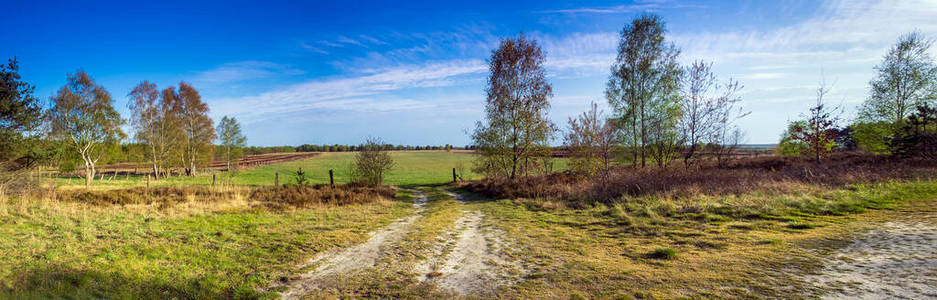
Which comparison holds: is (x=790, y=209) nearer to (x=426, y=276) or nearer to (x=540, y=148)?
(x=426, y=276)

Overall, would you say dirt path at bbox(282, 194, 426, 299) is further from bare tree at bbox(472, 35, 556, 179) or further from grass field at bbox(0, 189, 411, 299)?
bare tree at bbox(472, 35, 556, 179)

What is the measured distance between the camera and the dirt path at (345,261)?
508 centimetres

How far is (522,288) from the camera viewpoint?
4602 millimetres

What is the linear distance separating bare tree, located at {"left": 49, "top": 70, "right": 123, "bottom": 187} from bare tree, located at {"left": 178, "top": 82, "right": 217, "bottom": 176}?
8367mm

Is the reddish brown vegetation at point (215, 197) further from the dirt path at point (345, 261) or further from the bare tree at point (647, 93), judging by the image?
the bare tree at point (647, 93)

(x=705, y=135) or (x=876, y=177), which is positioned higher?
(x=705, y=135)

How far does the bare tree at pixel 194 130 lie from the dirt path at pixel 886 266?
54.2m

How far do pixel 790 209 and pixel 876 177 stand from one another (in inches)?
283

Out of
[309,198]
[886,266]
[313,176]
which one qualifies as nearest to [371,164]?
[309,198]

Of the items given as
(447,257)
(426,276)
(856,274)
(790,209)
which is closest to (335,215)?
(447,257)

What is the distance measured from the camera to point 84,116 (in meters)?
31.0

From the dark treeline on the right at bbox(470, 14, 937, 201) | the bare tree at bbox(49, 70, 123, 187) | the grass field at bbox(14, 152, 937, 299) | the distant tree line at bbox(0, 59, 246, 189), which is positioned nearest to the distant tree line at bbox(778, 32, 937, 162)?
the dark treeline on the right at bbox(470, 14, 937, 201)

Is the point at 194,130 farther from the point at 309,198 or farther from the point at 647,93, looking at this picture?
the point at 647,93

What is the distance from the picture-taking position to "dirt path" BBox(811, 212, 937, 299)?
12.0 ft
